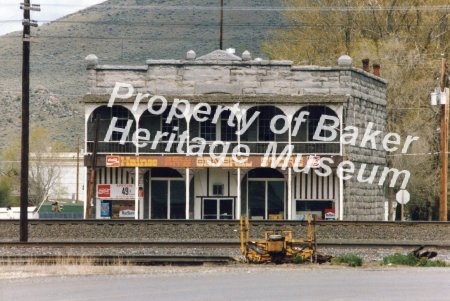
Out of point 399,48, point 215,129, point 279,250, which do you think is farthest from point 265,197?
point 279,250

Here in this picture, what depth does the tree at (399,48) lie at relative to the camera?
61531 millimetres

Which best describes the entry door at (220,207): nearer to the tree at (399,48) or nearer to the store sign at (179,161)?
the store sign at (179,161)

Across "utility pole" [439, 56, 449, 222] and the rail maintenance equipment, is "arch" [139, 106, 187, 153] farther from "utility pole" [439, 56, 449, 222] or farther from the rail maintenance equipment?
the rail maintenance equipment

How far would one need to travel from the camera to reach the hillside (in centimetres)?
13800

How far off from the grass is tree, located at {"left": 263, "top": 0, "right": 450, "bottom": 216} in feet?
103

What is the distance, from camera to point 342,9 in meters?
68.2

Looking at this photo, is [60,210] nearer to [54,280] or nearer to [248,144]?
[248,144]

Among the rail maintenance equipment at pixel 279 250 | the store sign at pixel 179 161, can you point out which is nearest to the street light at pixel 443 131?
the store sign at pixel 179 161

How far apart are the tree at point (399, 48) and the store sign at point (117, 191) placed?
1665 cm

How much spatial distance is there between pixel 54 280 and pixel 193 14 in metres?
169

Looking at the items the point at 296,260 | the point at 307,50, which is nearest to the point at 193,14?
the point at 307,50

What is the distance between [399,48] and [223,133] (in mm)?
15087

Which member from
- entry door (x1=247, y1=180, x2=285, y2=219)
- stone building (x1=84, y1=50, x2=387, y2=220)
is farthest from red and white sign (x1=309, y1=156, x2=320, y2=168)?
entry door (x1=247, y1=180, x2=285, y2=219)

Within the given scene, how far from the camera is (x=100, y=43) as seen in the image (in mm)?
173250
